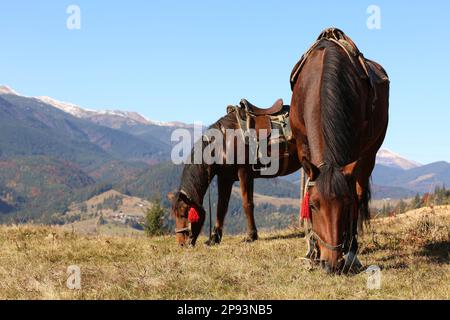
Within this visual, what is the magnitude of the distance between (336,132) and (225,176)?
281 inches

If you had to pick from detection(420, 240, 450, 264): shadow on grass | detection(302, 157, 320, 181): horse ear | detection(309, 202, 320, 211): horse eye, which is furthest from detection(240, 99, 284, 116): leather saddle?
detection(309, 202, 320, 211): horse eye

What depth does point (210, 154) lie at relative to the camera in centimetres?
1420

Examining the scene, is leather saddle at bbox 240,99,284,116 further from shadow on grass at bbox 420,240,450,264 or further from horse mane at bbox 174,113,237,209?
shadow on grass at bbox 420,240,450,264

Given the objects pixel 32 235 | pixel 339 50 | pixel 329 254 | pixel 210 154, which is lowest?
pixel 32 235

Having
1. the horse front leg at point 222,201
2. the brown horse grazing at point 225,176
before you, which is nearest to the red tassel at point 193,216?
the brown horse grazing at point 225,176

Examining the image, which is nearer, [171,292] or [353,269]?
[171,292]

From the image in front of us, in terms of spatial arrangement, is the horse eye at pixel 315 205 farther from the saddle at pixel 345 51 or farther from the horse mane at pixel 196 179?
the horse mane at pixel 196 179

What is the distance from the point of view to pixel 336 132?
25.6ft

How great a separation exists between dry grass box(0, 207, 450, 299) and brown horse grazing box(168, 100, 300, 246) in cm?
90

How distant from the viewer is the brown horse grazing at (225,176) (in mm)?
13766
